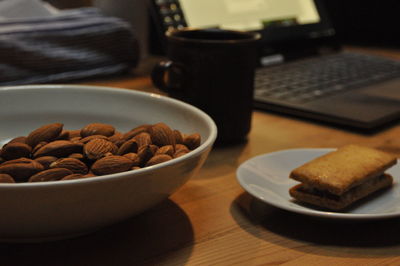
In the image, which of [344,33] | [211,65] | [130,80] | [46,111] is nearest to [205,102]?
[211,65]

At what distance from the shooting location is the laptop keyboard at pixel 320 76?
83cm

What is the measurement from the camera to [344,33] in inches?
58.4

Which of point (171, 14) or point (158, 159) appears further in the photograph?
point (171, 14)

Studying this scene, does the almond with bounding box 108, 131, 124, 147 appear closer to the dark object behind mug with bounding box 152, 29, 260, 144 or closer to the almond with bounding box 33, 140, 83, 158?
the almond with bounding box 33, 140, 83, 158

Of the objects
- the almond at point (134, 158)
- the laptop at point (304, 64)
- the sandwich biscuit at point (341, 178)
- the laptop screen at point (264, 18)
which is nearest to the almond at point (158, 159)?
the almond at point (134, 158)

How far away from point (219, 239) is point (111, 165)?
0.10 metres

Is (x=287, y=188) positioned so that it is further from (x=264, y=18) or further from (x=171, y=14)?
Answer: (x=264, y=18)

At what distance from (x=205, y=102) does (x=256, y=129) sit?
11cm

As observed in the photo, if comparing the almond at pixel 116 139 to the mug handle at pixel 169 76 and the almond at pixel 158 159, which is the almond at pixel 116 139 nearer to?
the almond at pixel 158 159

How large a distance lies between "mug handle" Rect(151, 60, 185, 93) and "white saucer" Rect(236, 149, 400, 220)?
0.49 feet

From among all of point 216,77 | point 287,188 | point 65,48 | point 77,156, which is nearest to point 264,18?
point 65,48

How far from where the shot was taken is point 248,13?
3.50 ft

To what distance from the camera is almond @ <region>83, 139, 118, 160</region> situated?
414 mm

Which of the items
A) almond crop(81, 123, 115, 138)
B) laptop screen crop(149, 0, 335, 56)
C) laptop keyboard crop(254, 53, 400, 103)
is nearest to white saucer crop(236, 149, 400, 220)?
almond crop(81, 123, 115, 138)
